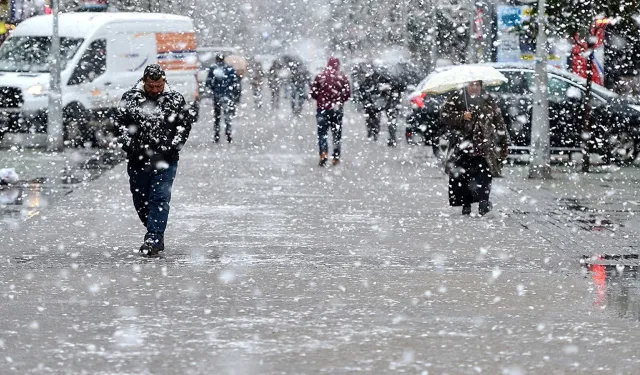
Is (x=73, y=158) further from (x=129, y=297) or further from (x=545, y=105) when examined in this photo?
(x=129, y=297)

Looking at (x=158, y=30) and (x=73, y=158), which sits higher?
(x=158, y=30)

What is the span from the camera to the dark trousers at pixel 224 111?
28391mm

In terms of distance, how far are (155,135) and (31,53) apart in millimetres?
16337

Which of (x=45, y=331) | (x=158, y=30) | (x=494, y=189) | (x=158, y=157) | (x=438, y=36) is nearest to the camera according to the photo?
(x=45, y=331)

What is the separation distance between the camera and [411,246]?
12.6 m

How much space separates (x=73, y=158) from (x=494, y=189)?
26.0ft

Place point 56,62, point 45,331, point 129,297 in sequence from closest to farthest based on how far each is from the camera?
1. point 45,331
2. point 129,297
3. point 56,62

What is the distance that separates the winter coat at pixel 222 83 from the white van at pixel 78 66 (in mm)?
1293

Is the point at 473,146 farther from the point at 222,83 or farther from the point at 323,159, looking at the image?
the point at 222,83

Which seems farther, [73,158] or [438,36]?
[438,36]

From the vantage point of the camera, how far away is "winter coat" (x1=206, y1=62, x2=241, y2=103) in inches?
1121

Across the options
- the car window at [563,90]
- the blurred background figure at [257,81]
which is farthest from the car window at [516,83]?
the blurred background figure at [257,81]

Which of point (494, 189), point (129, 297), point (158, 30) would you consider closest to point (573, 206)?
point (494, 189)

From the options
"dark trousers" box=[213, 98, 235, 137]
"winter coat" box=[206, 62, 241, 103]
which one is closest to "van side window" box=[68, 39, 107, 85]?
"winter coat" box=[206, 62, 241, 103]
